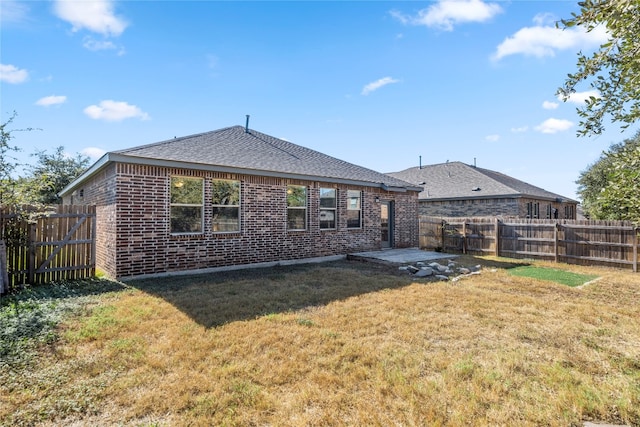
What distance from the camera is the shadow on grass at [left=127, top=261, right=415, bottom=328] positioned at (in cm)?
544

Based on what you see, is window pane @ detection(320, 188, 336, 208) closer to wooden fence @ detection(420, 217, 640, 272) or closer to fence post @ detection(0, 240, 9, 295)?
wooden fence @ detection(420, 217, 640, 272)

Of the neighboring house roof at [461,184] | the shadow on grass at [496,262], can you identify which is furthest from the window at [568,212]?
the shadow on grass at [496,262]

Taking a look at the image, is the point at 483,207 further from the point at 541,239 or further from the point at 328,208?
the point at 328,208

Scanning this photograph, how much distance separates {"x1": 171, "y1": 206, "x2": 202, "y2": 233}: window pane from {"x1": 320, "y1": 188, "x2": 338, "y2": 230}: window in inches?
176

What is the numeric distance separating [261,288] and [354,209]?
6.36 m

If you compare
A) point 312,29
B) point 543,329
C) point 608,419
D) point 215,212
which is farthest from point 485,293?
point 312,29

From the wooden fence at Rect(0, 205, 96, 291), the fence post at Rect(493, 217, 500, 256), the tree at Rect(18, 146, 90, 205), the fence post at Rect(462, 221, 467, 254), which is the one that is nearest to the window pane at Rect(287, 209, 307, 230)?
the wooden fence at Rect(0, 205, 96, 291)

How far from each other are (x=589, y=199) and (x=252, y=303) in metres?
23.3

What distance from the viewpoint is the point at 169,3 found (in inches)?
332

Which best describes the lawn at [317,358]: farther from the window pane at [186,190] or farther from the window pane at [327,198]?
the window pane at [327,198]

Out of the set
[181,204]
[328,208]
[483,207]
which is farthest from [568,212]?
[181,204]

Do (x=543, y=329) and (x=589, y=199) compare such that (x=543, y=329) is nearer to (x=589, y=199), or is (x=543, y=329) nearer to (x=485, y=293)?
(x=485, y=293)

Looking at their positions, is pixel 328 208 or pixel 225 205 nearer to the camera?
pixel 225 205

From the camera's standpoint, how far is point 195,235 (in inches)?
339
